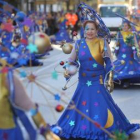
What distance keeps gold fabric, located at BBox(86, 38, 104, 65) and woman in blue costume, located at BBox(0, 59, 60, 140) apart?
7.58 feet

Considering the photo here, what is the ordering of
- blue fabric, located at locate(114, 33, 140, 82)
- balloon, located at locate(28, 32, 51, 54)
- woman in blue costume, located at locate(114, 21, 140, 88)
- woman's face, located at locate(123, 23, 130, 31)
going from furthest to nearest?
blue fabric, located at locate(114, 33, 140, 82) < woman in blue costume, located at locate(114, 21, 140, 88) < woman's face, located at locate(123, 23, 130, 31) < balloon, located at locate(28, 32, 51, 54)

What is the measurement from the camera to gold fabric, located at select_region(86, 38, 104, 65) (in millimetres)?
5449

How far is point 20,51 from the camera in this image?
338 cm

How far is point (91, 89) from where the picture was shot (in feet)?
18.1

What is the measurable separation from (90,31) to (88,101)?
2.66 feet

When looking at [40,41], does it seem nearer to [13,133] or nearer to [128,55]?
[13,133]

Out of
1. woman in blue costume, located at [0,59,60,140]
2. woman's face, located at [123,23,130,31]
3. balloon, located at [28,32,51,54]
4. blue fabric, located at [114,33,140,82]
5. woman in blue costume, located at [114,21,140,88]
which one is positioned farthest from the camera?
blue fabric, located at [114,33,140,82]

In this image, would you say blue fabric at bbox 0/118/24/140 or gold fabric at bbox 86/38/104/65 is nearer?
blue fabric at bbox 0/118/24/140

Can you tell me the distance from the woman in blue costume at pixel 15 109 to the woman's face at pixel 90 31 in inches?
93.1

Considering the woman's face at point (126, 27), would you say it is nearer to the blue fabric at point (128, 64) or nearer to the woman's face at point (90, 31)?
the blue fabric at point (128, 64)

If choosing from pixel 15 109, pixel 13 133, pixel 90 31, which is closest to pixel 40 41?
pixel 15 109

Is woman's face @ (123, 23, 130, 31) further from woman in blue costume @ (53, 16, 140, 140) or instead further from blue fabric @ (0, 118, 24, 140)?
blue fabric @ (0, 118, 24, 140)

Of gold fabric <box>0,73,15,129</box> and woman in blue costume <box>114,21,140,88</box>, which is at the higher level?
gold fabric <box>0,73,15,129</box>

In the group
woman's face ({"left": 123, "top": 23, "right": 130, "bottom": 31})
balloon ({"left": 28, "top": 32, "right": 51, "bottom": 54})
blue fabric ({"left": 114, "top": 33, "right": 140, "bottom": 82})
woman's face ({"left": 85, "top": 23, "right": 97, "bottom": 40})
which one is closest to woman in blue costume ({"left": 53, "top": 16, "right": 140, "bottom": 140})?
woman's face ({"left": 85, "top": 23, "right": 97, "bottom": 40})
